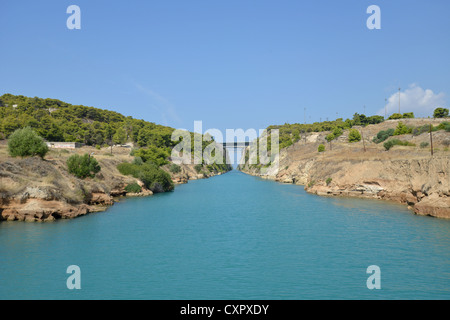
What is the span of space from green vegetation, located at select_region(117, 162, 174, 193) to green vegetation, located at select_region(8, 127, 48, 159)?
60.1 ft

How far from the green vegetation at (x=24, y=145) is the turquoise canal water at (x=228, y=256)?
1155 centimetres

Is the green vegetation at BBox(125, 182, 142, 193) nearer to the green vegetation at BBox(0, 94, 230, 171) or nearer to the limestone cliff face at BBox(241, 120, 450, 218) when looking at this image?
the green vegetation at BBox(0, 94, 230, 171)

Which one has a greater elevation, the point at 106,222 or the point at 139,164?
the point at 139,164

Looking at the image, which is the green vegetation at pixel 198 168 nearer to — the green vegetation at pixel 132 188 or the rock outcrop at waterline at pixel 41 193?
the green vegetation at pixel 132 188

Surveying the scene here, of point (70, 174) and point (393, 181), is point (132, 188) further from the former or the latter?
point (393, 181)

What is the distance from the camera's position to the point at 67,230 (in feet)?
84.4

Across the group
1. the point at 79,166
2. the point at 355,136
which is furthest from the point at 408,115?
the point at 79,166

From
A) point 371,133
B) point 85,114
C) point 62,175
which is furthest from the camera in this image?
point 85,114

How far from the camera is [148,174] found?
2245 inches

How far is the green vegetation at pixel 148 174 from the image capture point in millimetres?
55656
